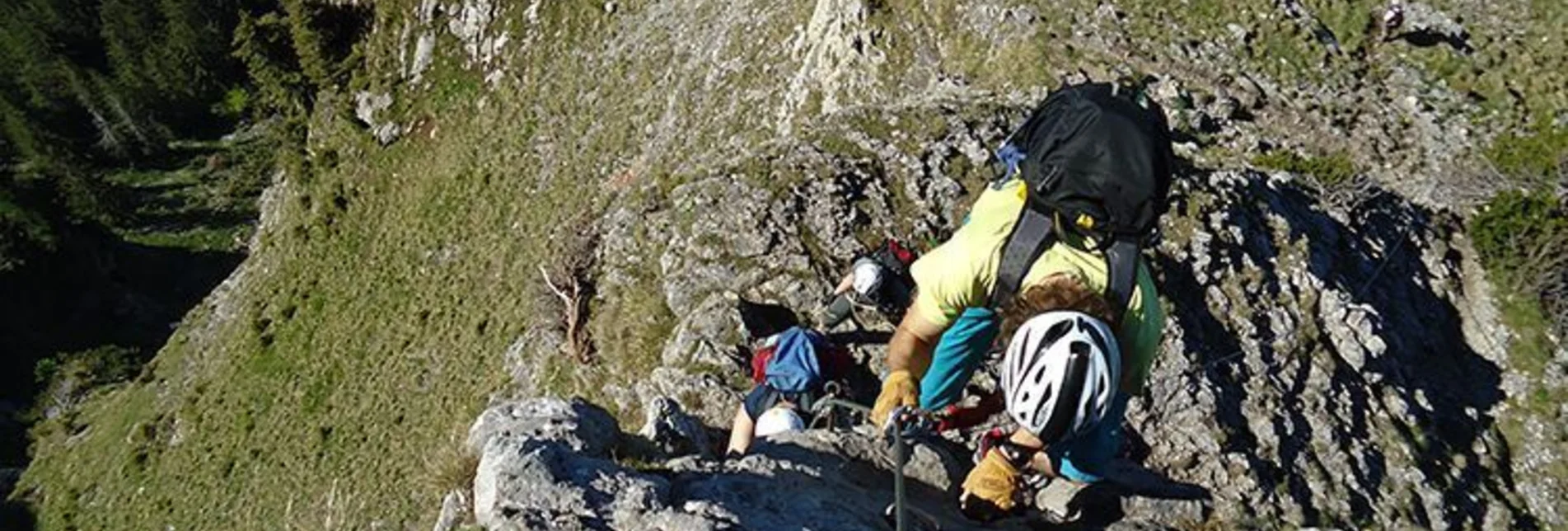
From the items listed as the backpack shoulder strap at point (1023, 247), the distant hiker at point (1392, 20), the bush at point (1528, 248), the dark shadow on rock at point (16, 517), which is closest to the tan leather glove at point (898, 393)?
the backpack shoulder strap at point (1023, 247)

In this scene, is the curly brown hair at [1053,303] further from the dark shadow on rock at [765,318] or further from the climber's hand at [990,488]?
the dark shadow on rock at [765,318]

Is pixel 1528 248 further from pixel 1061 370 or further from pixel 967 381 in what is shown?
pixel 1061 370

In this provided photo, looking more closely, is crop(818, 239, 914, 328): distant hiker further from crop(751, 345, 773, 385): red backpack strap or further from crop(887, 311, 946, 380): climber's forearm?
crop(887, 311, 946, 380): climber's forearm

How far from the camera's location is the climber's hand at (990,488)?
24.9ft

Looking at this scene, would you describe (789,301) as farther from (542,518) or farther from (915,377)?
(542,518)

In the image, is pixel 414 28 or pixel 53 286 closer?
pixel 414 28

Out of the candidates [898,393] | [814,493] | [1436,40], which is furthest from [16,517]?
[1436,40]

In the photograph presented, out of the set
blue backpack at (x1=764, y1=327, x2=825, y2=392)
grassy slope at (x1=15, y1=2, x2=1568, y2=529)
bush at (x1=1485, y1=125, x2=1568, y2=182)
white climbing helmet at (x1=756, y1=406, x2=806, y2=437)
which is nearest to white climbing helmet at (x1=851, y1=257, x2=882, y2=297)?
blue backpack at (x1=764, y1=327, x2=825, y2=392)

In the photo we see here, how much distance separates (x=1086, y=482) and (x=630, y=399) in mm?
7022

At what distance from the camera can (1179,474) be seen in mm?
10469

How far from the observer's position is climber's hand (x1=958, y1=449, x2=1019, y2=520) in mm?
7598

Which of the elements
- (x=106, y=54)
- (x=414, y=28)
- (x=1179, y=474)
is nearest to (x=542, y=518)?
(x=1179, y=474)

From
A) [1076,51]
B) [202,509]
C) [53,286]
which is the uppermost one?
[1076,51]

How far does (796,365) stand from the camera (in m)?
10.5
